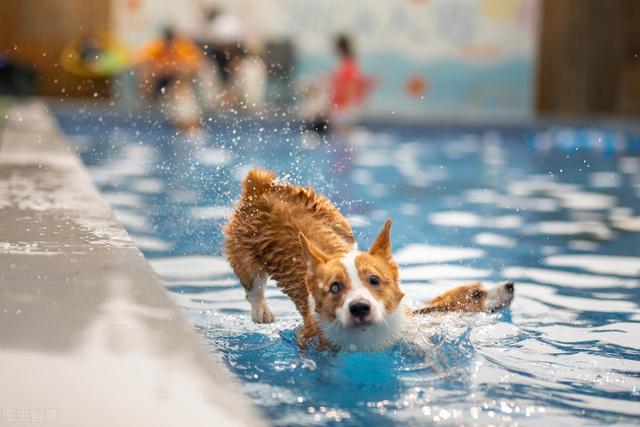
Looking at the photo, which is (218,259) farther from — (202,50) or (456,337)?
(202,50)

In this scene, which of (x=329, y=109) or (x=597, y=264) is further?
(x=329, y=109)

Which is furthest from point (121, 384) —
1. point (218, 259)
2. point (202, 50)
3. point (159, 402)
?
point (202, 50)

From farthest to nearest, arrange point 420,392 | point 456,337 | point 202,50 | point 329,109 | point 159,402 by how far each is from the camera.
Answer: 1. point 202,50
2. point 329,109
3. point 456,337
4. point 420,392
5. point 159,402

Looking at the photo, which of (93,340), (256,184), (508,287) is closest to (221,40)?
(256,184)

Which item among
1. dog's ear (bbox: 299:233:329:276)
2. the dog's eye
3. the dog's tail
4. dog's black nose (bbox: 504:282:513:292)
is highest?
the dog's tail

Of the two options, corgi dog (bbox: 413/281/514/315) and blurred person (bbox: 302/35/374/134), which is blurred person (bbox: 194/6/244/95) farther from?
corgi dog (bbox: 413/281/514/315)

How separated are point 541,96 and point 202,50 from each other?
577cm

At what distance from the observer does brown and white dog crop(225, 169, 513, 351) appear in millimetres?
3168

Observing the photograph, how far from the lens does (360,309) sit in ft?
10.0

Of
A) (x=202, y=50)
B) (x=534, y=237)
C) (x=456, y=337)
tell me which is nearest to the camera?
(x=456, y=337)

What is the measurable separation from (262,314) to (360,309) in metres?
0.95

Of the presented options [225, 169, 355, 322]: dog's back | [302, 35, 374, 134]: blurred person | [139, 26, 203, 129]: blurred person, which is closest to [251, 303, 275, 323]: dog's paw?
[225, 169, 355, 322]: dog's back

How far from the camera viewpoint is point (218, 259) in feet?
17.5

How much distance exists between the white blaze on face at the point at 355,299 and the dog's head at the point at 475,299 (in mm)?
861
